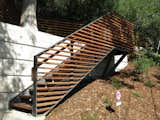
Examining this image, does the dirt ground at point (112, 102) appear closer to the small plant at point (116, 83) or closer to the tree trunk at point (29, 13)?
the small plant at point (116, 83)

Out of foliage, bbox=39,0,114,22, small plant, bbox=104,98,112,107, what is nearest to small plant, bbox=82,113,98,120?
small plant, bbox=104,98,112,107

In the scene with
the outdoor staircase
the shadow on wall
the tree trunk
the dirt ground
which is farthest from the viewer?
the tree trunk

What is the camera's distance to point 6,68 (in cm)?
749

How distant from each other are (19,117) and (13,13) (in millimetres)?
6493

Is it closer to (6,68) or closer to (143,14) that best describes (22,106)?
(6,68)

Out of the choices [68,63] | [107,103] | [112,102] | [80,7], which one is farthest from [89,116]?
[80,7]

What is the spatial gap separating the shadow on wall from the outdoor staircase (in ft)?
0.93

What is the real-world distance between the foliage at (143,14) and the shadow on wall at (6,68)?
9.80 metres

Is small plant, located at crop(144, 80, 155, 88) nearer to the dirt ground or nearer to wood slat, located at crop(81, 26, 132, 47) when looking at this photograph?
the dirt ground

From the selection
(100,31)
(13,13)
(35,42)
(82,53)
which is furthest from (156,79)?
(13,13)

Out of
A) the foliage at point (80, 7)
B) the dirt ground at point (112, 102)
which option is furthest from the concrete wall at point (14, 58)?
the foliage at point (80, 7)

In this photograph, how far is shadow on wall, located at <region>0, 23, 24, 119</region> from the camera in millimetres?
7332

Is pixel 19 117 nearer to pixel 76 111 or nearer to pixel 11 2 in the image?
pixel 76 111

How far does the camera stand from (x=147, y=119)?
23.0 feet
